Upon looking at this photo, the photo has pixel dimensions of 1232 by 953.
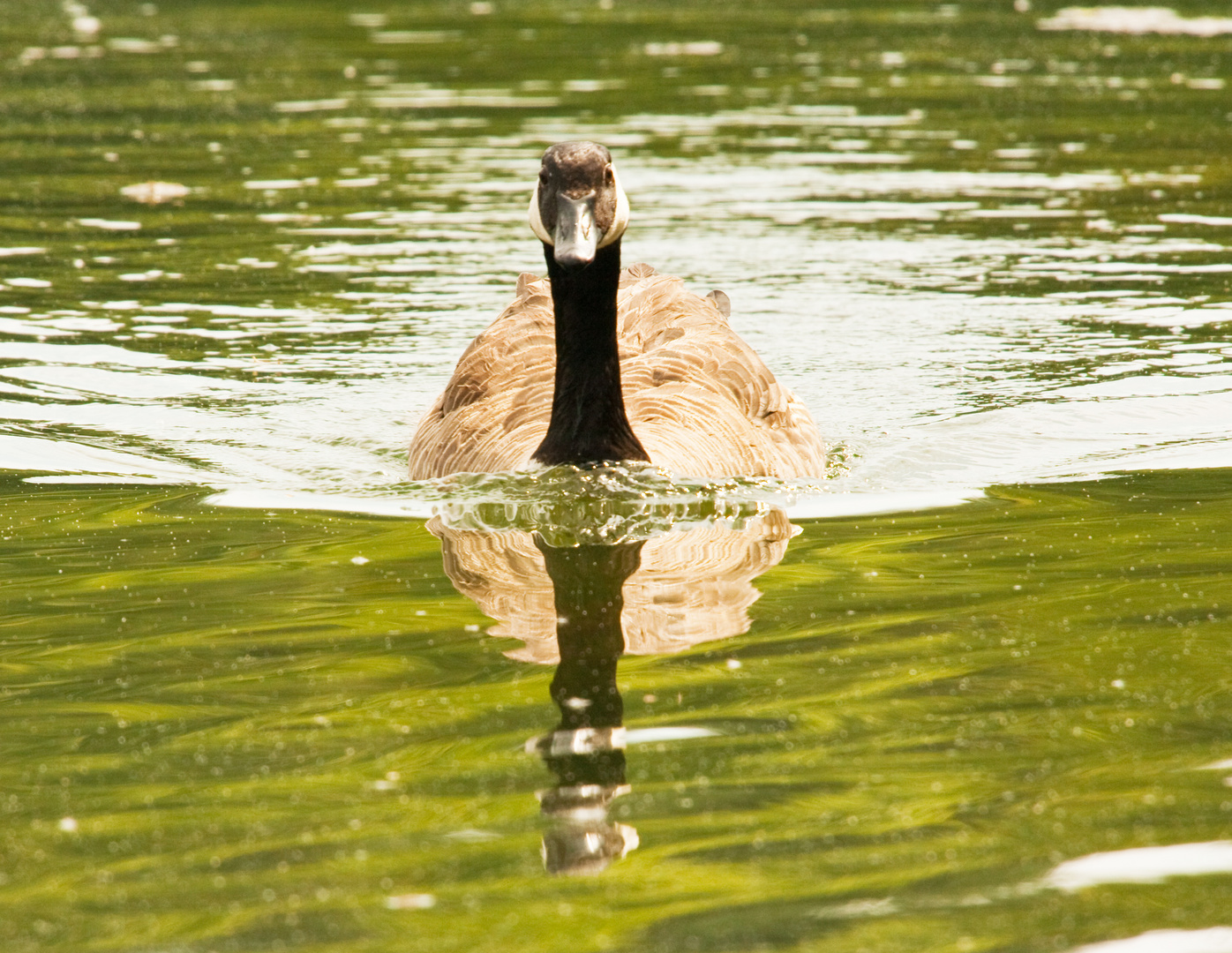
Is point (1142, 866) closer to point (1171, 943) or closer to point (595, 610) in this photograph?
point (1171, 943)

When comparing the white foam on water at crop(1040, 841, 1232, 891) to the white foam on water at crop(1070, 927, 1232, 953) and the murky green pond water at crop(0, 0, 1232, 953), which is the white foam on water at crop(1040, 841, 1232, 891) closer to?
the murky green pond water at crop(0, 0, 1232, 953)

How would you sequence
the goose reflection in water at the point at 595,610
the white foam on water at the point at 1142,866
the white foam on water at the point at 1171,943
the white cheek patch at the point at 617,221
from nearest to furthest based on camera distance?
the white foam on water at the point at 1171,943
the white foam on water at the point at 1142,866
the goose reflection in water at the point at 595,610
the white cheek patch at the point at 617,221

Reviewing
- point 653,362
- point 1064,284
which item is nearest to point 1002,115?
point 1064,284

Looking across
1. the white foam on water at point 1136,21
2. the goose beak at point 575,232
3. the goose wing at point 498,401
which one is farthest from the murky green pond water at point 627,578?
the white foam on water at point 1136,21

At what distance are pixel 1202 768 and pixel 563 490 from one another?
422cm

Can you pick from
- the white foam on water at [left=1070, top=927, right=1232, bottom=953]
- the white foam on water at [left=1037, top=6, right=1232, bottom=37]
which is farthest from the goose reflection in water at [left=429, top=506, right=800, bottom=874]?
the white foam on water at [left=1037, top=6, right=1232, bottom=37]

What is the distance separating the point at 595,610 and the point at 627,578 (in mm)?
548

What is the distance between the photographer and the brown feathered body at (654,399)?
9656 millimetres

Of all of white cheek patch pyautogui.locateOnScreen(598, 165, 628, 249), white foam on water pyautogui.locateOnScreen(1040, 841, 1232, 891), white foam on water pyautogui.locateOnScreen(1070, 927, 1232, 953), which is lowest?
white foam on water pyautogui.locateOnScreen(1040, 841, 1232, 891)

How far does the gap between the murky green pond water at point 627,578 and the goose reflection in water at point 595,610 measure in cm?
3

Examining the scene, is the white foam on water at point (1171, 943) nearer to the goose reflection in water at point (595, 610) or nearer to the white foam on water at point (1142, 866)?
the white foam on water at point (1142, 866)

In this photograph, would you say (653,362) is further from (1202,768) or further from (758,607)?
(1202,768)

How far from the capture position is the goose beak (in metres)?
8.41

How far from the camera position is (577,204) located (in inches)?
344
